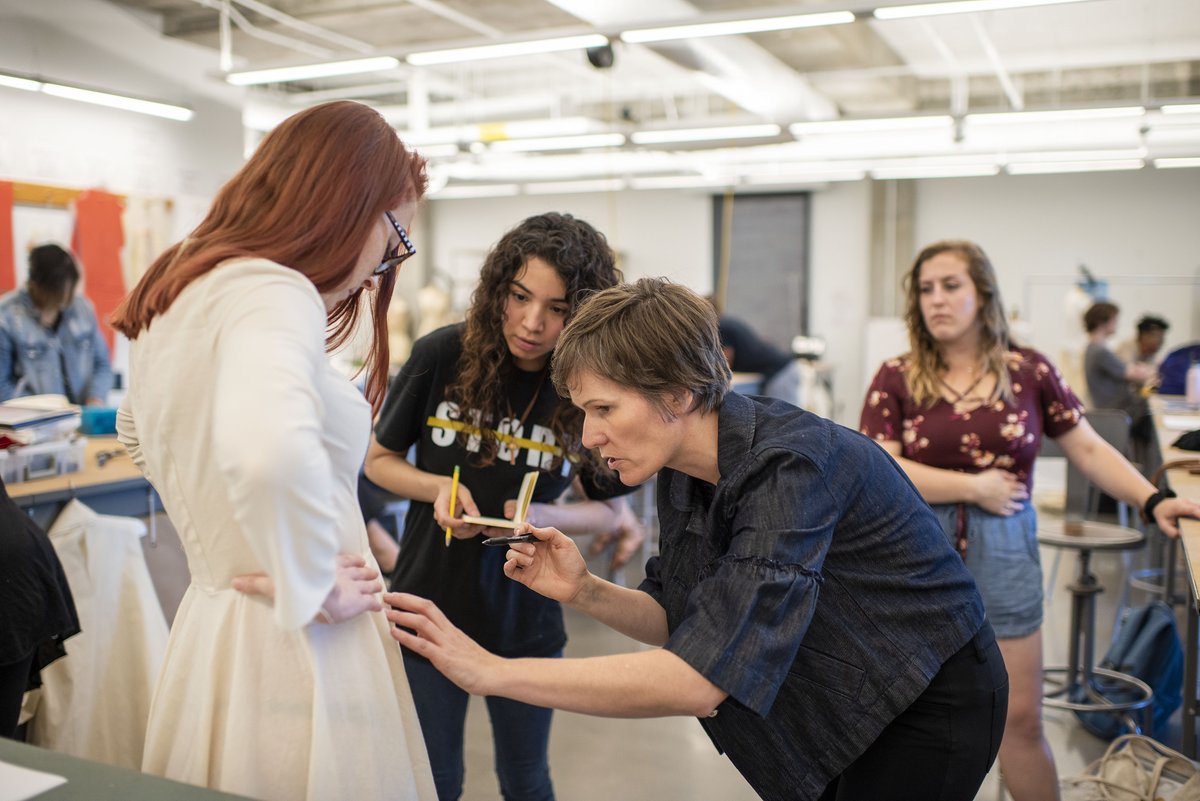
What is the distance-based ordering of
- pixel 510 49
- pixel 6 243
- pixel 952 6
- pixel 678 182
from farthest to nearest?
pixel 678 182 < pixel 6 243 < pixel 510 49 < pixel 952 6

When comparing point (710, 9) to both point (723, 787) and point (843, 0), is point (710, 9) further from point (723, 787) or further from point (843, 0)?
point (723, 787)

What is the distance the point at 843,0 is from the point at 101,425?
3353 millimetres

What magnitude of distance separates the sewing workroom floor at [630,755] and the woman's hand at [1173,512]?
3.71ft

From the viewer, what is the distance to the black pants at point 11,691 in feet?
6.72

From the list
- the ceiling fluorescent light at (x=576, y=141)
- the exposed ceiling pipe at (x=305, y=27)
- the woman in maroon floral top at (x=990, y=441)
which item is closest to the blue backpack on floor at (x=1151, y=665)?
the woman in maroon floral top at (x=990, y=441)

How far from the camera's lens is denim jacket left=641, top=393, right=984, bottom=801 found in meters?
1.21

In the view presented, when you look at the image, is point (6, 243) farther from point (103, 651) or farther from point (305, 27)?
point (103, 651)

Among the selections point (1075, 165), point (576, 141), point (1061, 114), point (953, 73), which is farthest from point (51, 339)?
point (1075, 165)

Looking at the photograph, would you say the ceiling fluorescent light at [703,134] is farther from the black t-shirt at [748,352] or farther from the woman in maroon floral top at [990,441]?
the woman in maroon floral top at [990,441]

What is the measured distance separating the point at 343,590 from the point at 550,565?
39 centimetres

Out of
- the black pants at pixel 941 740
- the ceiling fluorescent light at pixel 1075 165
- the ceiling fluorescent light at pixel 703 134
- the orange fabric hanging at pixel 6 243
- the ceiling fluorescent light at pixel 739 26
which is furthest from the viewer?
the ceiling fluorescent light at pixel 1075 165

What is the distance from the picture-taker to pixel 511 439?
1919mm

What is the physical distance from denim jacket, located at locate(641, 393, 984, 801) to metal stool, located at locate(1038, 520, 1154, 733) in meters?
2.16

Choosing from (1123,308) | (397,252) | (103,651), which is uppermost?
(397,252)
